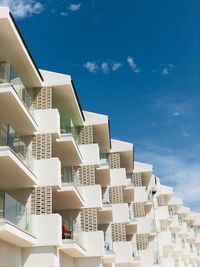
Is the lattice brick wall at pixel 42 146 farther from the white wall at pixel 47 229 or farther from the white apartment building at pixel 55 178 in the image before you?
the white wall at pixel 47 229

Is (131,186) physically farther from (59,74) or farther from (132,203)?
(59,74)

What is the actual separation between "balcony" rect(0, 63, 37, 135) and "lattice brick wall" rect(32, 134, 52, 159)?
0.53 metres

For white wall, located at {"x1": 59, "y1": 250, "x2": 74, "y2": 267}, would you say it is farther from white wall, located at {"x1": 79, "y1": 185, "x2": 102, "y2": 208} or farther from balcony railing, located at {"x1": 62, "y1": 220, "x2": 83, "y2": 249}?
white wall, located at {"x1": 79, "y1": 185, "x2": 102, "y2": 208}

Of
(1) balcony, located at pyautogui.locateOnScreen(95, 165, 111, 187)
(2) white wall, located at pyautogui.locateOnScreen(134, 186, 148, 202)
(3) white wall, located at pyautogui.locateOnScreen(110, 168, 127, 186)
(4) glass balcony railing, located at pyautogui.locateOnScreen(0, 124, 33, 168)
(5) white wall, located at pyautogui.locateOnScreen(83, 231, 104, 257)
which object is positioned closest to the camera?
(4) glass balcony railing, located at pyautogui.locateOnScreen(0, 124, 33, 168)

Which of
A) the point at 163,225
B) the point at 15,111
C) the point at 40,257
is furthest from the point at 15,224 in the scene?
the point at 163,225

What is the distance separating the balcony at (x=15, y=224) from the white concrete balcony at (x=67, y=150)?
21.0 ft

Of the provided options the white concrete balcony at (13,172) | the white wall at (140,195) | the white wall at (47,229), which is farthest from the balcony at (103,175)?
the white wall at (47,229)

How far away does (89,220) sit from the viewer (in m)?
29.4

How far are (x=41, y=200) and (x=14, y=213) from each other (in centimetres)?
357

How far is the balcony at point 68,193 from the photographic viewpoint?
85.5 feet

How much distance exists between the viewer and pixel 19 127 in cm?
2361

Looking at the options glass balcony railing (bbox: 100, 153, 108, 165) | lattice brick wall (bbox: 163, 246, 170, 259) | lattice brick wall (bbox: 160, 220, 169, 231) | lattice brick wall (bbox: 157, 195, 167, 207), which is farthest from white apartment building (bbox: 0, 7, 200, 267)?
lattice brick wall (bbox: 157, 195, 167, 207)

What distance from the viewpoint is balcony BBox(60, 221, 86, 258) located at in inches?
970

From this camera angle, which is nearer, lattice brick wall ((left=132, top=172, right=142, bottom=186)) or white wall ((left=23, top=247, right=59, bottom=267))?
white wall ((left=23, top=247, right=59, bottom=267))
